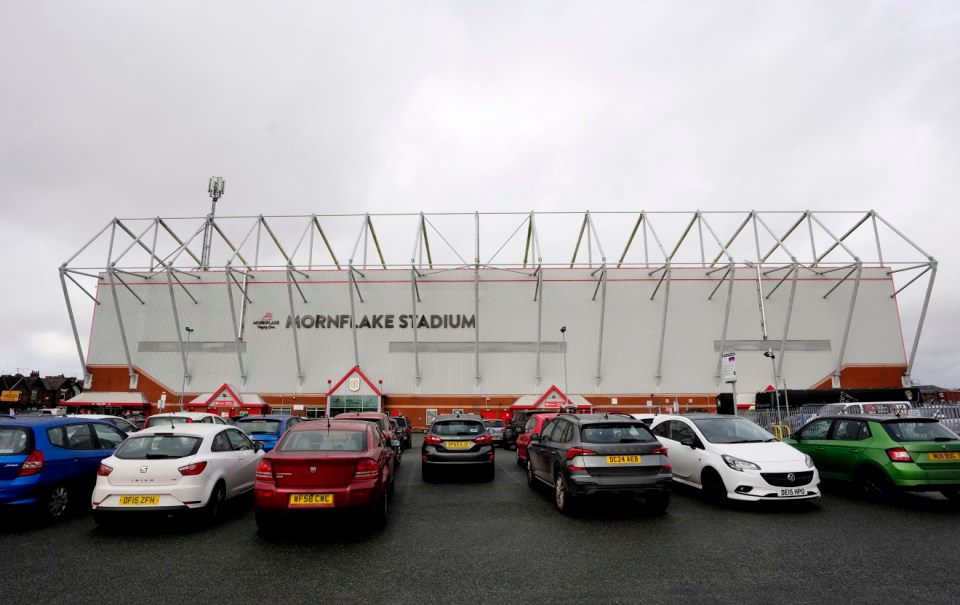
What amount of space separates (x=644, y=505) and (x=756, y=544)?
2.46 meters

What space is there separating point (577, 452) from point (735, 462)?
2.90 meters

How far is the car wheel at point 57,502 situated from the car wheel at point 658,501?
29.5ft

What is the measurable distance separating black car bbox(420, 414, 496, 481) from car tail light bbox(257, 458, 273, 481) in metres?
5.07

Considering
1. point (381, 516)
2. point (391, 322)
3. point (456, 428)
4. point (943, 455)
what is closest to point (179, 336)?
point (391, 322)

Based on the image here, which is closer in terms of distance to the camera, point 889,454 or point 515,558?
point 515,558

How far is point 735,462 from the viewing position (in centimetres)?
851

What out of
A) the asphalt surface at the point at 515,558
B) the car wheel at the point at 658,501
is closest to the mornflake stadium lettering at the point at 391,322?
the asphalt surface at the point at 515,558

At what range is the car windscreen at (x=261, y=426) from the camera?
13.0m

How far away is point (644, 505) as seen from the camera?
8.73 meters

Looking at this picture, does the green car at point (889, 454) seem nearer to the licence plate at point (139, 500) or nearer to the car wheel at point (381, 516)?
the car wheel at point (381, 516)

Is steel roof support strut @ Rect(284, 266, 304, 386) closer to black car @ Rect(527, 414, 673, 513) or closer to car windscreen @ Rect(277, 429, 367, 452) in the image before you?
car windscreen @ Rect(277, 429, 367, 452)

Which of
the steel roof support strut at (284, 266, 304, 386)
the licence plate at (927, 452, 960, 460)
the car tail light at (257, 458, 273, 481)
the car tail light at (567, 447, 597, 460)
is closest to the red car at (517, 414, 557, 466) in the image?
the car tail light at (567, 447, 597, 460)

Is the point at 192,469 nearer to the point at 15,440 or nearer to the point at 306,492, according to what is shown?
the point at 306,492

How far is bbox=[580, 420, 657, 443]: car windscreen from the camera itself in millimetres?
8070
